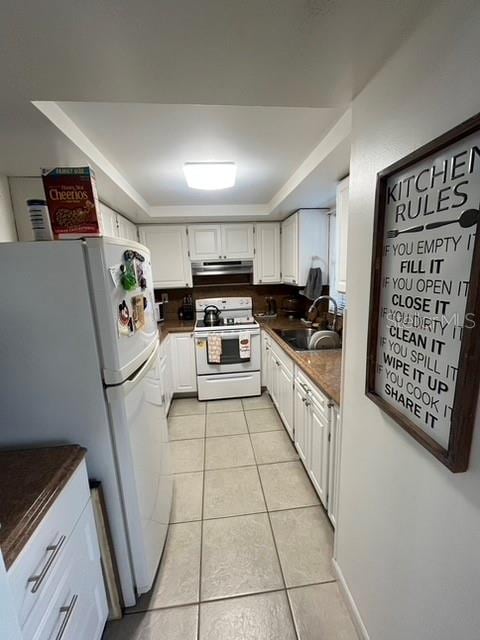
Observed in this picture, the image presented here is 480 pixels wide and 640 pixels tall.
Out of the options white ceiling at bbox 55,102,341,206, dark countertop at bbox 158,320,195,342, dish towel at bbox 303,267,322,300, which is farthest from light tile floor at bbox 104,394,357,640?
white ceiling at bbox 55,102,341,206

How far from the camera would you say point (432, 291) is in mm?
698

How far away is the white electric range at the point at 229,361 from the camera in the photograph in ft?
10.4

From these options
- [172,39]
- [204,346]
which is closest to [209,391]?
[204,346]

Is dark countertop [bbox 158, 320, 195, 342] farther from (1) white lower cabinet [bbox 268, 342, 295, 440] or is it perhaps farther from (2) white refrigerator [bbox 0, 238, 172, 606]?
(2) white refrigerator [bbox 0, 238, 172, 606]

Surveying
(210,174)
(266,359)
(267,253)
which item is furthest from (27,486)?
(267,253)

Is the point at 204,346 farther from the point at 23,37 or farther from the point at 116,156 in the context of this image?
the point at 23,37

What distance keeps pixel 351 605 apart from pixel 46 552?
1282 mm

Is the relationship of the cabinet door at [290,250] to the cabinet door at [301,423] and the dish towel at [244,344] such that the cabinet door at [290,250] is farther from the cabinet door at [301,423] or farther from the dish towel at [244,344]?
Answer: the cabinet door at [301,423]

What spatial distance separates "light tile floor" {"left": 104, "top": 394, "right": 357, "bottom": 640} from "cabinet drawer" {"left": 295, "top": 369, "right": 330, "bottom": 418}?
0.73m

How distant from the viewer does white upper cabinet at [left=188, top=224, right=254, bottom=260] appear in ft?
11.1

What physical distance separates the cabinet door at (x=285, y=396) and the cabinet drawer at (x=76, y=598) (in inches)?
63.9

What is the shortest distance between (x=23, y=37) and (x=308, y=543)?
7.88 ft

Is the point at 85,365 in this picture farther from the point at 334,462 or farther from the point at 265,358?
the point at 265,358

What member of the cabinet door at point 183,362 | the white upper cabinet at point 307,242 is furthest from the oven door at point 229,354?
the white upper cabinet at point 307,242
